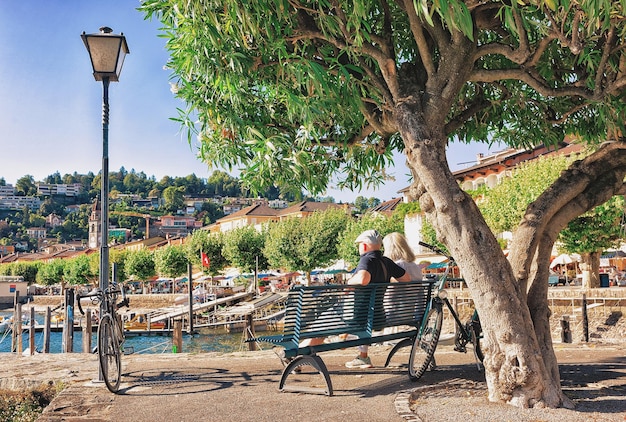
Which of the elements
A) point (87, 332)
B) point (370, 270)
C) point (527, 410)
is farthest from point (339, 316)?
point (87, 332)

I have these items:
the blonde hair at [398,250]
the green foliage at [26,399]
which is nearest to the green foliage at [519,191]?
the blonde hair at [398,250]

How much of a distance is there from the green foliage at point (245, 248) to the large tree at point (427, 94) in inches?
2086

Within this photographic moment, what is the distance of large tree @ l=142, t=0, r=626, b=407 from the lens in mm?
5621

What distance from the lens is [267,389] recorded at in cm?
662

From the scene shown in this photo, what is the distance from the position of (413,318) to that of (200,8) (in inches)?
164

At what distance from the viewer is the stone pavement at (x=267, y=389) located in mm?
5531

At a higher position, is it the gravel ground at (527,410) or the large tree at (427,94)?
the large tree at (427,94)

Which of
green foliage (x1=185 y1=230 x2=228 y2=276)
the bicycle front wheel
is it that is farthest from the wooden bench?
green foliage (x1=185 y1=230 x2=228 y2=276)

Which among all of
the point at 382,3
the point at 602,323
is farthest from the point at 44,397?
the point at 602,323

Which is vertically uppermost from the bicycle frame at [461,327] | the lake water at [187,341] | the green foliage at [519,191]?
the green foliage at [519,191]

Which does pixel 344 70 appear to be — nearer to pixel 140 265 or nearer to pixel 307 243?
pixel 307 243

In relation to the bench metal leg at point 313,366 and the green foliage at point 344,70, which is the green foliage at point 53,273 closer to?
the green foliage at point 344,70

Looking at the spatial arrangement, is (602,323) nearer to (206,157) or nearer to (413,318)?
(413,318)

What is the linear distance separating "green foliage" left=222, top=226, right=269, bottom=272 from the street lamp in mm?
52356
